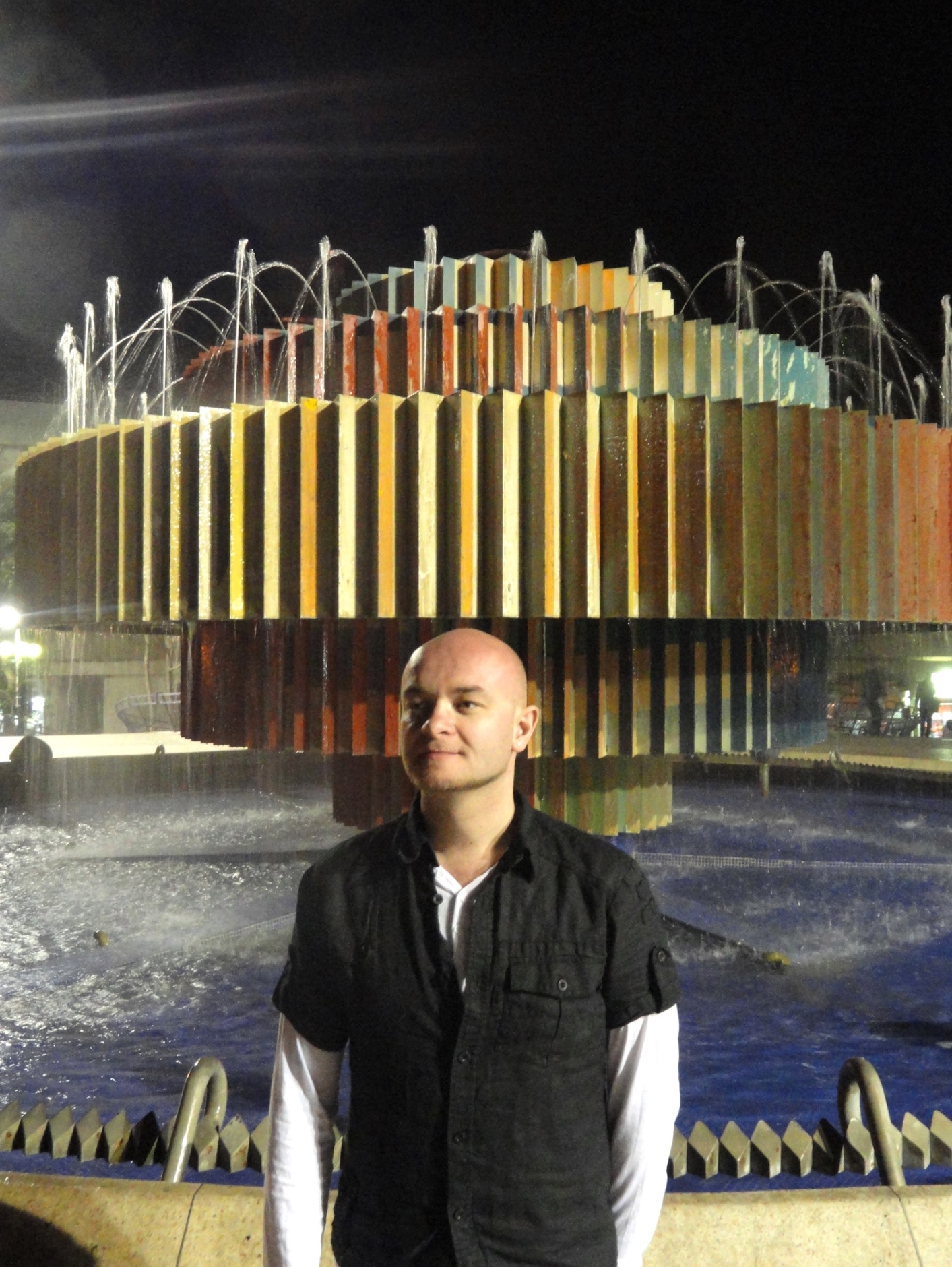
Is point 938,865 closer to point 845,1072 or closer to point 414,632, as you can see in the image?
point 414,632

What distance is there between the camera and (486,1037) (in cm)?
178

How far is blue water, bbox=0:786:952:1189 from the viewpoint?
438 centimetres

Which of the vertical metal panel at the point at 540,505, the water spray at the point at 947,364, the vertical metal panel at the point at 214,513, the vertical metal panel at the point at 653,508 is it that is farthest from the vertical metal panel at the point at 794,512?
the water spray at the point at 947,364

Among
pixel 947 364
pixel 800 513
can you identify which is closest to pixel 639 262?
pixel 800 513

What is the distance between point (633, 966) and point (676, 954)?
4518 mm

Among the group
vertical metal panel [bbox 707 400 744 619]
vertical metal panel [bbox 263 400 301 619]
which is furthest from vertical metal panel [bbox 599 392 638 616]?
vertical metal panel [bbox 263 400 301 619]

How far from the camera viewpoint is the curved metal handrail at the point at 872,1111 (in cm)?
287

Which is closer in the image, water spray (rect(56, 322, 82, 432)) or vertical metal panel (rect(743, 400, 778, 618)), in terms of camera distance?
vertical metal panel (rect(743, 400, 778, 618))

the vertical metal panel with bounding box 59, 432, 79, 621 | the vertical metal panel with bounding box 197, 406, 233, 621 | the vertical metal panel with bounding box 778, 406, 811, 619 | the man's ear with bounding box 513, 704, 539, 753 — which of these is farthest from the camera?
the vertical metal panel with bounding box 59, 432, 79, 621

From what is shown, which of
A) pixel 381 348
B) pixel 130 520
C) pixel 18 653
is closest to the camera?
pixel 130 520

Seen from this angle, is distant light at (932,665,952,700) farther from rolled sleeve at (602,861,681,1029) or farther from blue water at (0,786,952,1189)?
rolled sleeve at (602,861,681,1029)

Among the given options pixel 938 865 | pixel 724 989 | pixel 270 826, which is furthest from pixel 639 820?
pixel 270 826

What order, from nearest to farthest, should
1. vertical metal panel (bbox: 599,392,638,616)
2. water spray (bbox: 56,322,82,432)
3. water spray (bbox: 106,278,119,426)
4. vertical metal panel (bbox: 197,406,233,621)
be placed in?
vertical metal panel (bbox: 599,392,638,616)
vertical metal panel (bbox: 197,406,233,621)
water spray (bbox: 106,278,119,426)
water spray (bbox: 56,322,82,432)

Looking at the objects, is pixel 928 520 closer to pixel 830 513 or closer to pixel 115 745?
pixel 830 513
